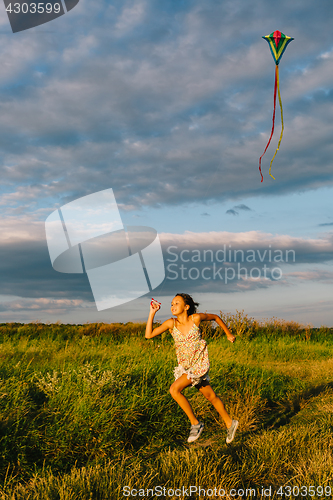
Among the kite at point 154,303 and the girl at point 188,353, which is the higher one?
the kite at point 154,303

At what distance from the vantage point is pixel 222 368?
887 centimetres

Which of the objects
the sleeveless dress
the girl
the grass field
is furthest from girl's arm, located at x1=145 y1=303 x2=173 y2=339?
the grass field

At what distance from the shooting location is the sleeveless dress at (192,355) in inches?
196

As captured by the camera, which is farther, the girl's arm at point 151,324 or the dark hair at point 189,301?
the dark hair at point 189,301

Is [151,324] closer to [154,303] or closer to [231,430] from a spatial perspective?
[154,303]

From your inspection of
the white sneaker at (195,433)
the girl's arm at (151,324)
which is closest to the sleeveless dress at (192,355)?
the girl's arm at (151,324)

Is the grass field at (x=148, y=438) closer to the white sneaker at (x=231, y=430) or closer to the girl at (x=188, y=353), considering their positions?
the white sneaker at (x=231, y=430)

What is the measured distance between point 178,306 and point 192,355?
0.64m

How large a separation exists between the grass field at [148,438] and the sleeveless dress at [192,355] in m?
0.88

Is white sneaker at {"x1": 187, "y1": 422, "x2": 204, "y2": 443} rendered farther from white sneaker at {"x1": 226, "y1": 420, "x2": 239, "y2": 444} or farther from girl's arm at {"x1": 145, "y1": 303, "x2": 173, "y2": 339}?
girl's arm at {"x1": 145, "y1": 303, "x2": 173, "y2": 339}

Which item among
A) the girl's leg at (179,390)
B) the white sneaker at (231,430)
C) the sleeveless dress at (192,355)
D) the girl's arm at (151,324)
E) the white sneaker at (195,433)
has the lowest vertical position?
the white sneaker at (231,430)

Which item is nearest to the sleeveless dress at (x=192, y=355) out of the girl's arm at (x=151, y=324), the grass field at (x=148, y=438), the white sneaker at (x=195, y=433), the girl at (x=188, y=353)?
the girl at (x=188, y=353)

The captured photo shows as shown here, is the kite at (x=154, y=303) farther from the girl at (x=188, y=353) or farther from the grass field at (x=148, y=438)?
the grass field at (x=148, y=438)

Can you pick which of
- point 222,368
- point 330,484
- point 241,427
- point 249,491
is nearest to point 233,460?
point 249,491
